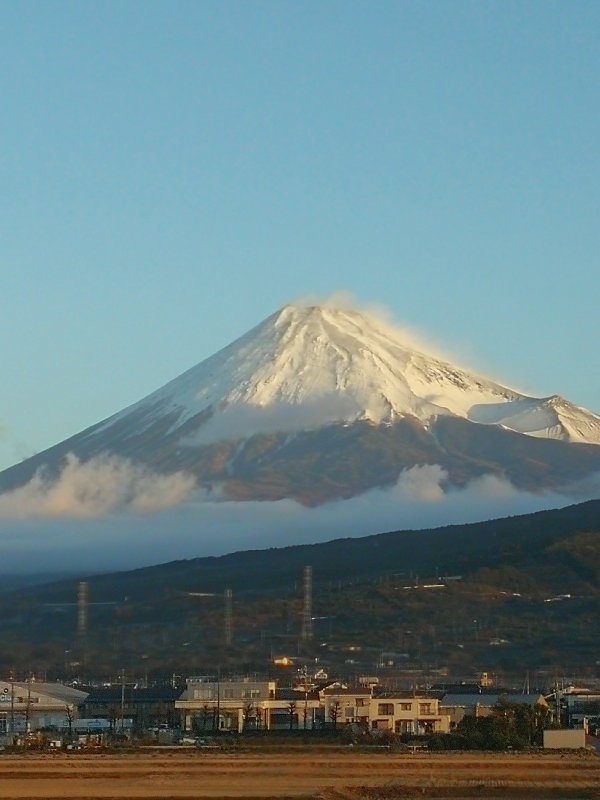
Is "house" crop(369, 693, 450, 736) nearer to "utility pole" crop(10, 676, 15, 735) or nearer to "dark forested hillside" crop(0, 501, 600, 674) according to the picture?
"utility pole" crop(10, 676, 15, 735)

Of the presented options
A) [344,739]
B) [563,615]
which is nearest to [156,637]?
[563,615]

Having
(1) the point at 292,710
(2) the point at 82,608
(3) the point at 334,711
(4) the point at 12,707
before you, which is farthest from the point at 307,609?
(3) the point at 334,711

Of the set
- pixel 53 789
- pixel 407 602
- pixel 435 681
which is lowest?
pixel 53 789

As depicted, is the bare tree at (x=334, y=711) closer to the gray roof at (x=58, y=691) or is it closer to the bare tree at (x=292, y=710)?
Result: the bare tree at (x=292, y=710)

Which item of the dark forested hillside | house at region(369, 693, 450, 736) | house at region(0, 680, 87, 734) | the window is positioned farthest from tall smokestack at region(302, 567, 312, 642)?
house at region(369, 693, 450, 736)

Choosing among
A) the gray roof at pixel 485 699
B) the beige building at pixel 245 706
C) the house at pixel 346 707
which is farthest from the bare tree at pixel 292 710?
the gray roof at pixel 485 699

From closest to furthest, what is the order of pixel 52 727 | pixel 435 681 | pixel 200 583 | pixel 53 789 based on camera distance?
pixel 53 789 < pixel 52 727 < pixel 435 681 < pixel 200 583

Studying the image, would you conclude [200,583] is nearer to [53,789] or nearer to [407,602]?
[407,602]
